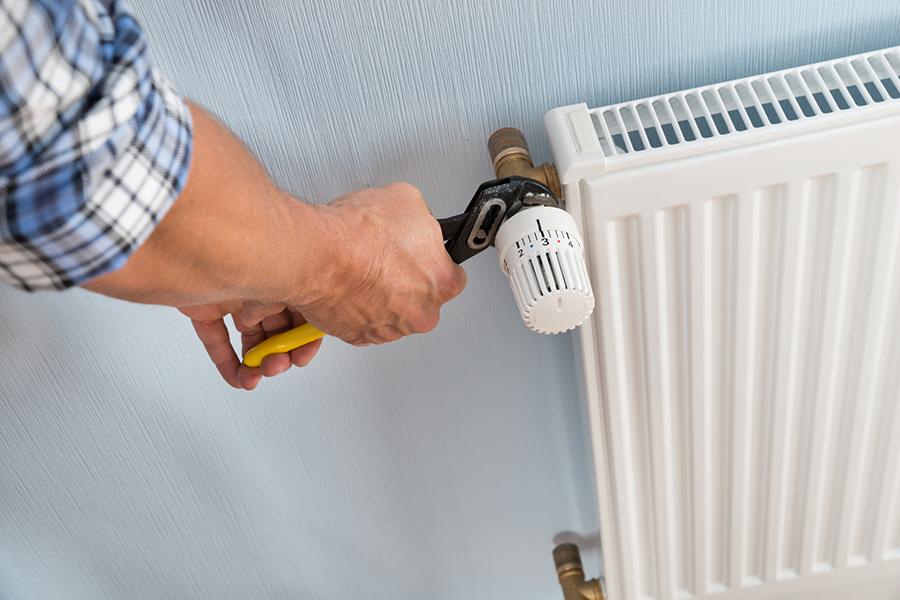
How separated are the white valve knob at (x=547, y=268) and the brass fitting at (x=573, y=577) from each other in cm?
41

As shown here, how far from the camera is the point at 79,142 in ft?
0.72

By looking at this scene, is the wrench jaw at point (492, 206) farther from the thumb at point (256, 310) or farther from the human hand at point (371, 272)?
the thumb at point (256, 310)

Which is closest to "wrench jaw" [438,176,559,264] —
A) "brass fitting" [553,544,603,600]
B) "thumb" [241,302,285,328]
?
"thumb" [241,302,285,328]

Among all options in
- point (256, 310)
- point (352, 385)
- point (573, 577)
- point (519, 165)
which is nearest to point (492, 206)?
point (519, 165)

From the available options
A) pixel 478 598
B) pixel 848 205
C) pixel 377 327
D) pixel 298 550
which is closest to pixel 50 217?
pixel 377 327

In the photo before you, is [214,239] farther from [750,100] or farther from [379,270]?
[750,100]

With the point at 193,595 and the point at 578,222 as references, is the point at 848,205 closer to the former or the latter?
the point at 578,222

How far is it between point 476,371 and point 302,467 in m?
0.21

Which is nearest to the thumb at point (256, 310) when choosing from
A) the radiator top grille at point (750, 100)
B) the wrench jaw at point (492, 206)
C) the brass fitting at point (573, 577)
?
the wrench jaw at point (492, 206)

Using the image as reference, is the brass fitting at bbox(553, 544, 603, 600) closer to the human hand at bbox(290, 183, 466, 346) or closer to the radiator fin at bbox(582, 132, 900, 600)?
the radiator fin at bbox(582, 132, 900, 600)

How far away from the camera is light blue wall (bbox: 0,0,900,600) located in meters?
0.43

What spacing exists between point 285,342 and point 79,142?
10.1 inches

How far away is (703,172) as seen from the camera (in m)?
0.40

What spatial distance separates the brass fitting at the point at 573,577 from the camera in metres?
0.66
